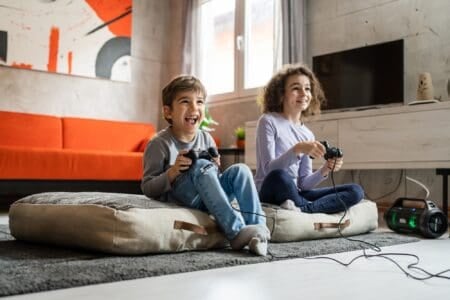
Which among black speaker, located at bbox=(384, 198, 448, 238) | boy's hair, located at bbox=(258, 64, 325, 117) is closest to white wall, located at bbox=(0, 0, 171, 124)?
boy's hair, located at bbox=(258, 64, 325, 117)

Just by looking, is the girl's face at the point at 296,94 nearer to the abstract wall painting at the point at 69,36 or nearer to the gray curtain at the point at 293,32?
the gray curtain at the point at 293,32

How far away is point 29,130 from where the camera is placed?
4297 mm

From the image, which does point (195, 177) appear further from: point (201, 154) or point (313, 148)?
point (313, 148)

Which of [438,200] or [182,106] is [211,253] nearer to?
[182,106]

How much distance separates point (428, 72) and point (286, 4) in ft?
4.33

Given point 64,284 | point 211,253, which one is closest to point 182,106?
point 211,253

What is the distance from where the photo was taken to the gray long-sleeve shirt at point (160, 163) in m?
1.85

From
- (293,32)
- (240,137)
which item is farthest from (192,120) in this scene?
(240,137)

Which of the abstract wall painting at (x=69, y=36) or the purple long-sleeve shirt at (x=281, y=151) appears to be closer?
the purple long-sleeve shirt at (x=281, y=151)

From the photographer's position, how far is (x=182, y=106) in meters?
1.92

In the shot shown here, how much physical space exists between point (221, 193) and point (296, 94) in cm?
86

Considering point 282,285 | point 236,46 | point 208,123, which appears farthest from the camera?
point 236,46

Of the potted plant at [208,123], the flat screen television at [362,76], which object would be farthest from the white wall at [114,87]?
the flat screen television at [362,76]

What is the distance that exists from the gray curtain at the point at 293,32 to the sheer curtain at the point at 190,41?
4.56 ft
